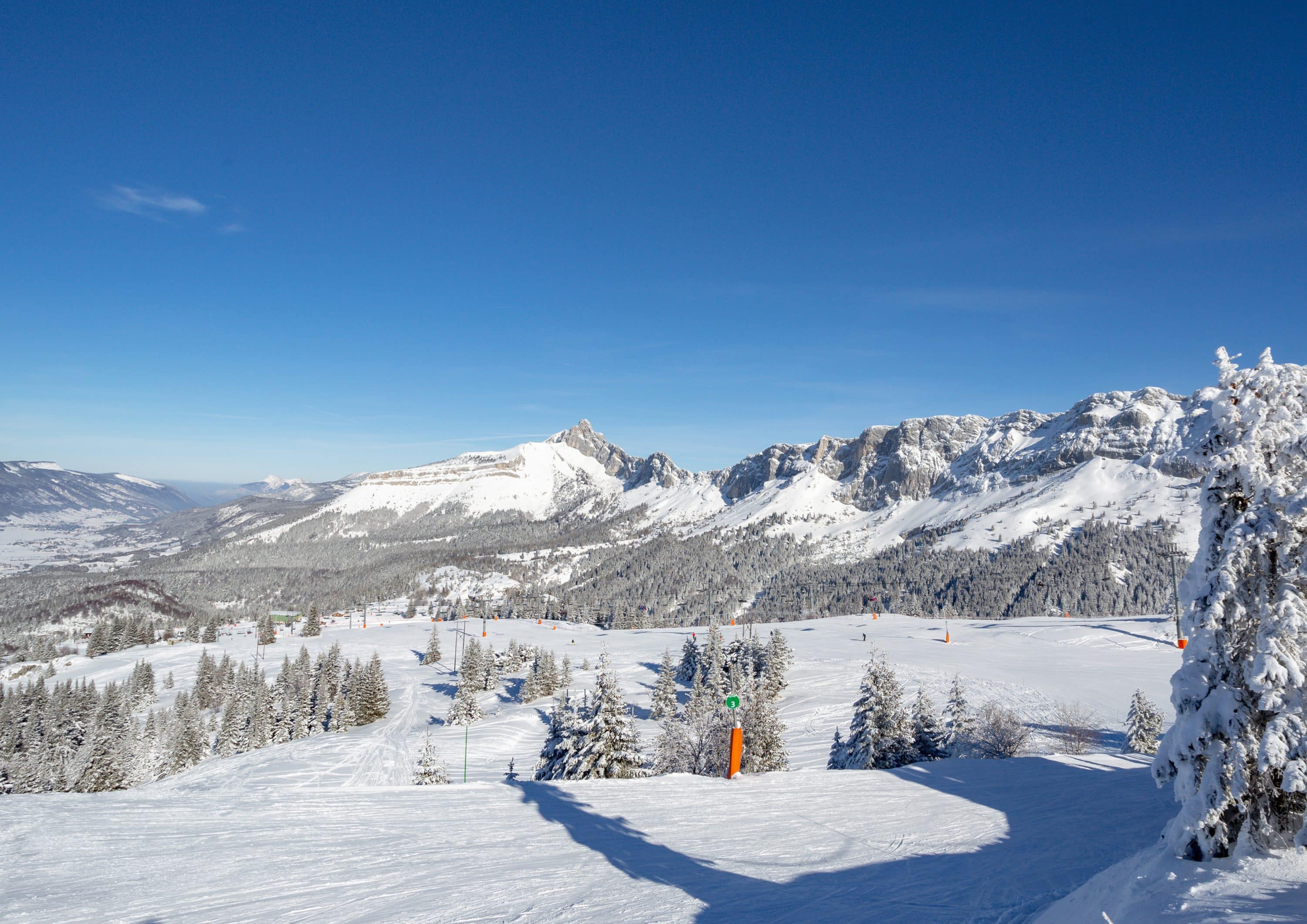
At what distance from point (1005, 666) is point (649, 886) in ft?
194

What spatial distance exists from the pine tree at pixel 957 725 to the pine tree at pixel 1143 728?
685 centimetres

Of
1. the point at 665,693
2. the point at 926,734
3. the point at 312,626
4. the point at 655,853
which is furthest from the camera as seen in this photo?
the point at 312,626

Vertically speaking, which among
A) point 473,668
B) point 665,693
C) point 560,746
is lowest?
point 473,668

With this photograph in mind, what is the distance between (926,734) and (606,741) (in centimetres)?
1630

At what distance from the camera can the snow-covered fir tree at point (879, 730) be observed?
28781 mm

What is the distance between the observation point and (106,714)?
44250 mm

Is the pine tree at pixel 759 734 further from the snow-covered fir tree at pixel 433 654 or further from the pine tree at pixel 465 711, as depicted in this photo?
the snow-covered fir tree at pixel 433 654

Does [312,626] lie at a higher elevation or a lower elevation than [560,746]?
lower

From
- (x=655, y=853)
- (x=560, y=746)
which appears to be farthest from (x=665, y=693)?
(x=655, y=853)

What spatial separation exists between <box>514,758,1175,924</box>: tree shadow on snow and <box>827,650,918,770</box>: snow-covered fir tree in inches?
559

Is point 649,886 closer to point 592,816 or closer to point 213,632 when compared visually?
point 592,816

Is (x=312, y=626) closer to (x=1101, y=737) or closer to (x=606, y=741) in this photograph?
(x=606, y=741)

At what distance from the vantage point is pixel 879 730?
29203 millimetres

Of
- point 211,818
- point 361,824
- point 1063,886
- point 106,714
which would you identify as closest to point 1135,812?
point 1063,886
